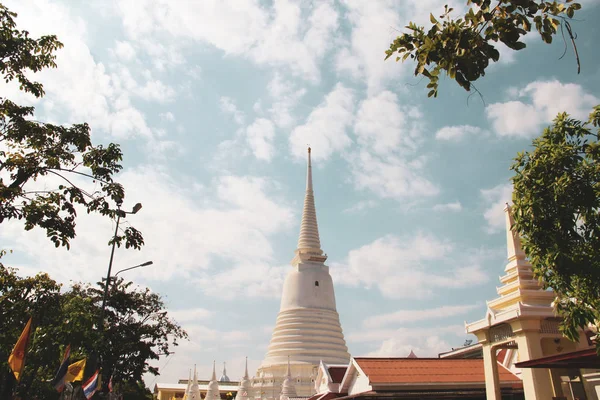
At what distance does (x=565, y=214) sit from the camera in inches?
457

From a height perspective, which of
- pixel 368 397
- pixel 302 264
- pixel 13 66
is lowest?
pixel 368 397

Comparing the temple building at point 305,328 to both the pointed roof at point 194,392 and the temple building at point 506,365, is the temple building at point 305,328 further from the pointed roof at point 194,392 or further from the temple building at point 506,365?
the pointed roof at point 194,392

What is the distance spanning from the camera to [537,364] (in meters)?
14.2

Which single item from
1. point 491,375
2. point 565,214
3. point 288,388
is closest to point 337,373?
point 491,375

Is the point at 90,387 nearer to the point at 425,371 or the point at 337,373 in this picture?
the point at 337,373

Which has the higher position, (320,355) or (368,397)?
(320,355)

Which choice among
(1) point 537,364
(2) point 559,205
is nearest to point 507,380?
(1) point 537,364

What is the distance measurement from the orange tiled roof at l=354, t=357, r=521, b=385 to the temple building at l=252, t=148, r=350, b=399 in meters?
19.8

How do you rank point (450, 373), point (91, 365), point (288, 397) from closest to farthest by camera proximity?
point (91, 365) → point (450, 373) → point (288, 397)

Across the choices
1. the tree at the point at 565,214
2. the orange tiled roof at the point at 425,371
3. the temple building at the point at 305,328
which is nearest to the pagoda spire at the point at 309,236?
the temple building at the point at 305,328

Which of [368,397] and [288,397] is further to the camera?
[288,397]

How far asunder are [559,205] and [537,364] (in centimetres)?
529

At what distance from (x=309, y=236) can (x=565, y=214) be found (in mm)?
43347

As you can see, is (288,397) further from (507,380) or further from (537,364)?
(537,364)
